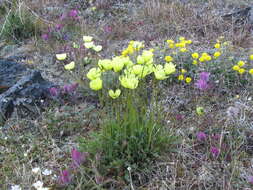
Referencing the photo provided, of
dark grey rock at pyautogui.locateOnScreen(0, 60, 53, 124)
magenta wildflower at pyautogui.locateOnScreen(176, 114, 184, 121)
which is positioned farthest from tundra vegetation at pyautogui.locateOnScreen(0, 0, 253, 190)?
dark grey rock at pyautogui.locateOnScreen(0, 60, 53, 124)

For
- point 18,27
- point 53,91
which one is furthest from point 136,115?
point 18,27

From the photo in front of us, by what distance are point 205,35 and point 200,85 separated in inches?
76.0

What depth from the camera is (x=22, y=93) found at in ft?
10.4

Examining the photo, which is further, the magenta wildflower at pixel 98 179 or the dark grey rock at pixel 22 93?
the dark grey rock at pixel 22 93

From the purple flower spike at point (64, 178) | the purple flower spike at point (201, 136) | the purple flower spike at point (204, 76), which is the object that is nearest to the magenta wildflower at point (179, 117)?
the purple flower spike at point (201, 136)

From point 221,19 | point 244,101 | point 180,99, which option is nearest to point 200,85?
point 180,99

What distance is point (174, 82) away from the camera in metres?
3.52

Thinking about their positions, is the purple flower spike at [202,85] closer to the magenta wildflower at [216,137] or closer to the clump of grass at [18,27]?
the magenta wildflower at [216,137]

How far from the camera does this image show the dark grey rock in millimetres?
3084

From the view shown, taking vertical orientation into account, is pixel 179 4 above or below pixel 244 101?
above

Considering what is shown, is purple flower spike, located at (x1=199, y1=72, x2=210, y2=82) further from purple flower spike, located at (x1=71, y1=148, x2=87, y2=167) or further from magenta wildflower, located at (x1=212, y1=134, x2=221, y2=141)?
purple flower spike, located at (x1=71, y1=148, x2=87, y2=167)

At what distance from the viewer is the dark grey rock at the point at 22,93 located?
308 cm

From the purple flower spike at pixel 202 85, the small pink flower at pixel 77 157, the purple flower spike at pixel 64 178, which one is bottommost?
the purple flower spike at pixel 64 178

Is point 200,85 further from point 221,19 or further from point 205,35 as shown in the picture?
point 221,19
